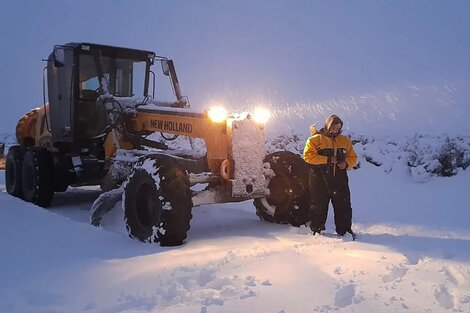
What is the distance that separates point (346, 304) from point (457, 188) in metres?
6.29

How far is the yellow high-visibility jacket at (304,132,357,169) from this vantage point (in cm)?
596

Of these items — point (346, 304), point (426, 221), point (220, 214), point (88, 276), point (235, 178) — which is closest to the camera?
point (346, 304)

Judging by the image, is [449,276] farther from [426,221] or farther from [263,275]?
[426,221]

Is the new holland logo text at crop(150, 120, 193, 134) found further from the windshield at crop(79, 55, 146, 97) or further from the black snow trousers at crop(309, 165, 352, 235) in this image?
the black snow trousers at crop(309, 165, 352, 235)

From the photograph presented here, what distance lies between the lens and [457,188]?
347 inches

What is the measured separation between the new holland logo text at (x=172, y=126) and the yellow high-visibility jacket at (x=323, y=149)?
5.12ft

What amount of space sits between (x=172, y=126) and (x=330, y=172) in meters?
2.22

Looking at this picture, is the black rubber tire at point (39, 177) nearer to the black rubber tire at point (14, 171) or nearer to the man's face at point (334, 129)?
the black rubber tire at point (14, 171)

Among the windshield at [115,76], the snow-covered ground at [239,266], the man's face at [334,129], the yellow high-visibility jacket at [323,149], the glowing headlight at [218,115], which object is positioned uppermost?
the windshield at [115,76]

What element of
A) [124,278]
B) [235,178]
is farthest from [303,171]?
[124,278]

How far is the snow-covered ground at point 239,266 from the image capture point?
3.50 m

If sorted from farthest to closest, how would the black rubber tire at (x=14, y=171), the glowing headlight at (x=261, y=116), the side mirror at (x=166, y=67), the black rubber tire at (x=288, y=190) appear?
the black rubber tire at (x=14, y=171)
the side mirror at (x=166, y=67)
the black rubber tire at (x=288, y=190)
the glowing headlight at (x=261, y=116)

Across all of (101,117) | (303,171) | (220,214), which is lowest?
(220,214)

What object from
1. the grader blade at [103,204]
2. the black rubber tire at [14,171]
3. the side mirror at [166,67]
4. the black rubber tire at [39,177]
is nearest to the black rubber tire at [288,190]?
the grader blade at [103,204]
